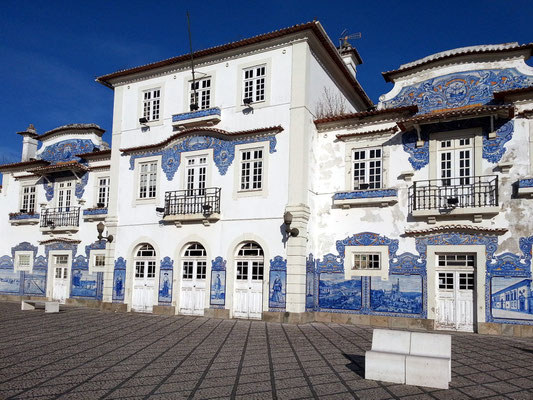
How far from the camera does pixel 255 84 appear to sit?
16.2 metres

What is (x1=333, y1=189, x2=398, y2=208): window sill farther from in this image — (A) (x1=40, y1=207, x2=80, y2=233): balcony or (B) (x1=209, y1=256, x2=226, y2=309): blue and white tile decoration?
(A) (x1=40, y1=207, x2=80, y2=233): balcony

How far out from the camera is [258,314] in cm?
1507

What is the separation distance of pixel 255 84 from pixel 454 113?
6244 mm

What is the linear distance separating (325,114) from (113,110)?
820cm

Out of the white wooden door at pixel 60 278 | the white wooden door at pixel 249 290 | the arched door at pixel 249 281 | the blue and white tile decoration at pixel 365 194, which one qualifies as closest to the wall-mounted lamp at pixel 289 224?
the arched door at pixel 249 281

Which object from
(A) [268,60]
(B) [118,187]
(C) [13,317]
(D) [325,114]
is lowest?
(C) [13,317]

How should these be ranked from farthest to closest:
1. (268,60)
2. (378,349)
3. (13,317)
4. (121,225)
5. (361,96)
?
(361,96), (121,225), (268,60), (13,317), (378,349)

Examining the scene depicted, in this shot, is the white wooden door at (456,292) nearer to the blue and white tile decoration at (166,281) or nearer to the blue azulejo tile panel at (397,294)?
the blue azulejo tile panel at (397,294)

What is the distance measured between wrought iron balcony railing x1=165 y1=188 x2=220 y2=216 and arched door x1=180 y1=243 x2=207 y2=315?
47.5 inches

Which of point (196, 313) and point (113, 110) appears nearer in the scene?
point (196, 313)

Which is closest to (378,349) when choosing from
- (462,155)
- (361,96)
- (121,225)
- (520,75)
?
(462,155)

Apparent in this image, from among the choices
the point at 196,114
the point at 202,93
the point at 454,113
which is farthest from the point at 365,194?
the point at 202,93

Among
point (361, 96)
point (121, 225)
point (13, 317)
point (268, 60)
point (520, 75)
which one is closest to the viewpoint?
point (520, 75)

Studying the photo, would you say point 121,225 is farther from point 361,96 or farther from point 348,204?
point 361,96
